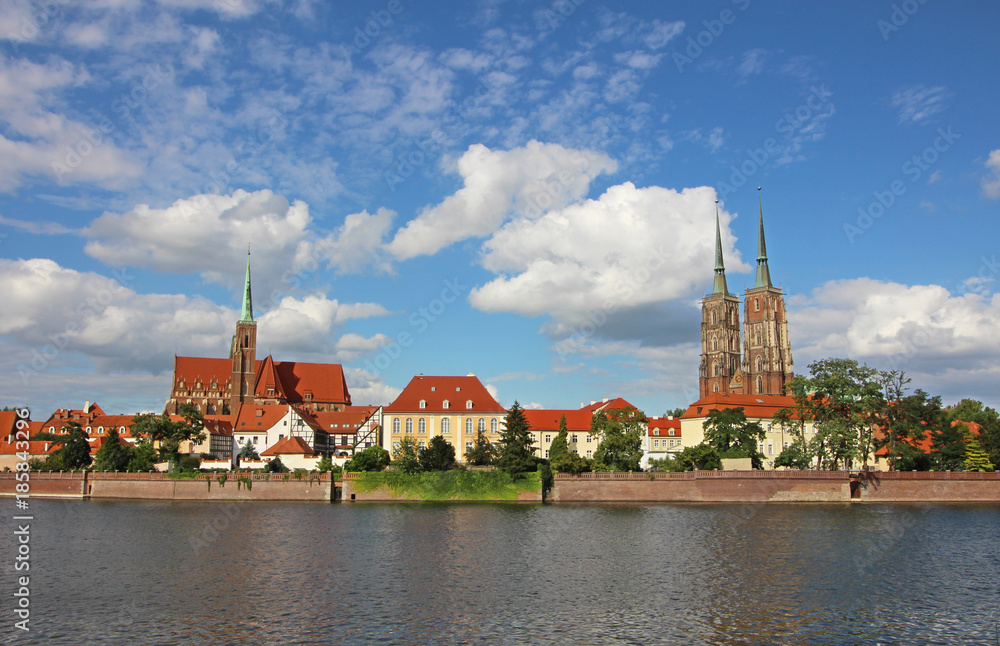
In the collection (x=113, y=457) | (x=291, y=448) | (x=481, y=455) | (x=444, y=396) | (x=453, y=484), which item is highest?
(x=444, y=396)

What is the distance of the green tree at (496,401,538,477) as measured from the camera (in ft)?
212

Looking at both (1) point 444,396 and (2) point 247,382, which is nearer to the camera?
(1) point 444,396

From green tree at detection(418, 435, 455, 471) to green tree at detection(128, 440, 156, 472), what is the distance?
89.4 feet

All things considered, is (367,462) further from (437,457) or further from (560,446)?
(560,446)

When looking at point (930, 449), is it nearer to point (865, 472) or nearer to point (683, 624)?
point (865, 472)

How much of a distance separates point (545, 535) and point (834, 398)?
3705 centimetres

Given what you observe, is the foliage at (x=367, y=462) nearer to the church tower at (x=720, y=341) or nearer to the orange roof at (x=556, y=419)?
the orange roof at (x=556, y=419)

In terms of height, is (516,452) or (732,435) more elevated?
(732,435)

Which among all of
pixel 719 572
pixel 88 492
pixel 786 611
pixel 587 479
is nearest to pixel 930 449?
Result: pixel 587 479

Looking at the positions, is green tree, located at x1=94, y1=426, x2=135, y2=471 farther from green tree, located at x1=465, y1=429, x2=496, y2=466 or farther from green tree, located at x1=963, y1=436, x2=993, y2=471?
green tree, located at x1=963, y1=436, x2=993, y2=471

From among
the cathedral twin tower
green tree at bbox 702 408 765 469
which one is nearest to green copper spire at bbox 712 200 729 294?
the cathedral twin tower

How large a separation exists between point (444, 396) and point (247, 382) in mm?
39201

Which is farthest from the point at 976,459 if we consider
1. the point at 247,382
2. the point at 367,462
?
the point at 247,382

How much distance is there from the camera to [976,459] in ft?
238
